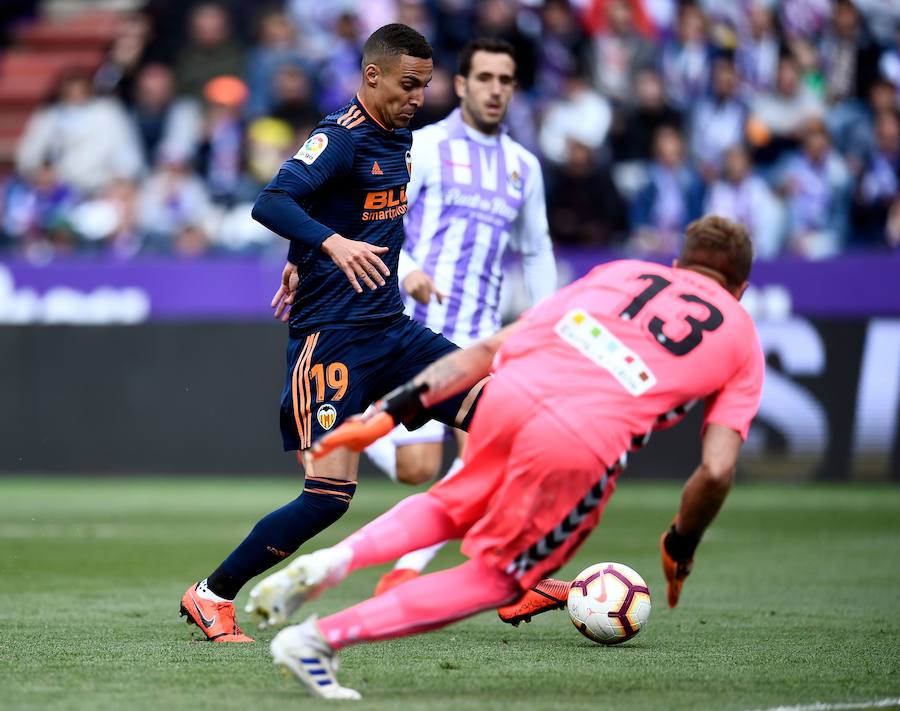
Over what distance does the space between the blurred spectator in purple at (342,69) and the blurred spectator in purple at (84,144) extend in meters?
2.30

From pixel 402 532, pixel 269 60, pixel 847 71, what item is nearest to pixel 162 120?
pixel 269 60

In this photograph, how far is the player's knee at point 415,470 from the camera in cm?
779

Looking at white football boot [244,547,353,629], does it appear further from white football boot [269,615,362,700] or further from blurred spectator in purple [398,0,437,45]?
blurred spectator in purple [398,0,437,45]

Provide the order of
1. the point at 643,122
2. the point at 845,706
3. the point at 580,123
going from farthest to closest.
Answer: the point at 580,123, the point at 643,122, the point at 845,706

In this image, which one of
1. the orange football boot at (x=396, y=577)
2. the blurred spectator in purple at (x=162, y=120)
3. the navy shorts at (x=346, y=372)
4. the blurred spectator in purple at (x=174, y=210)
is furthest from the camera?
the blurred spectator in purple at (x=162, y=120)

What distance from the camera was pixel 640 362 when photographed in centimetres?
474

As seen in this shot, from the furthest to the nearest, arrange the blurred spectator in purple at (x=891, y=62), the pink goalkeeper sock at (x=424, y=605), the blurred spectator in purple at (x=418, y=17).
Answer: the blurred spectator in purple at (x=418, y=17), the blurred spectator in purple at (x=891, y=62), the pink goalkeeper sock at (x=424, y=605)

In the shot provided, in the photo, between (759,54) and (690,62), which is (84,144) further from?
(759,54)

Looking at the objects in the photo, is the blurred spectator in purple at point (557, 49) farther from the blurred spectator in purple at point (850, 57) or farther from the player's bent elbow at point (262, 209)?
the player's bent elbow at point (262, 209)

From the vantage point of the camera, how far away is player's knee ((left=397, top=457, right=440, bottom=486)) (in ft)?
25.5

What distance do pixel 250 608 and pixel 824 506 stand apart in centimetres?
833

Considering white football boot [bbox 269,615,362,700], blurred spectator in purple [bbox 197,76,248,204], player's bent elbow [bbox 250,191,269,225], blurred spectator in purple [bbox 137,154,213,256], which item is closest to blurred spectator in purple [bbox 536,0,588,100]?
blurred spectator in purple [bbox 197,76,248,204]

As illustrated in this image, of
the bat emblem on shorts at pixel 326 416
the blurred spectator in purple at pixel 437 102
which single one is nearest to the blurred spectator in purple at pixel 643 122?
the blurred spectator in purple at pixel 437 102

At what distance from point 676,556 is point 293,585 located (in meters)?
1.23
